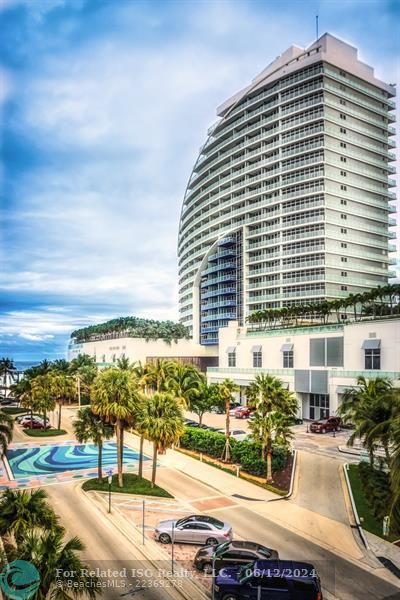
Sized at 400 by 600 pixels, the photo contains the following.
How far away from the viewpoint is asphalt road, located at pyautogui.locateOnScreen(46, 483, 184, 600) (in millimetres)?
19781

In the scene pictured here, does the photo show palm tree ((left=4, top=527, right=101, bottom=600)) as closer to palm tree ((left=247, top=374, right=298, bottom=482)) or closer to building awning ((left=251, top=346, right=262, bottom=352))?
palm tree ((left=247, top=374, right=298, bottom=482))

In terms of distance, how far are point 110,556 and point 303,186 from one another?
9117 centimetres

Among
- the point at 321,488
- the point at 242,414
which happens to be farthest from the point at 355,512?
the point at 242,414

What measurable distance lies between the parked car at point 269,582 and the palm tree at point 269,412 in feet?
54.9

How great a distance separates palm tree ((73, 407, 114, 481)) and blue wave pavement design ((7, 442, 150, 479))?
6838mm

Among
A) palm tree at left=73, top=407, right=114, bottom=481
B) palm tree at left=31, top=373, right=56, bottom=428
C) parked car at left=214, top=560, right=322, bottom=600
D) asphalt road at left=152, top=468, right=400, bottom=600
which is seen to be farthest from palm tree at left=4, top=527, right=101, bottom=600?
palm tree at left=31, top=373, right=56, bottom=428

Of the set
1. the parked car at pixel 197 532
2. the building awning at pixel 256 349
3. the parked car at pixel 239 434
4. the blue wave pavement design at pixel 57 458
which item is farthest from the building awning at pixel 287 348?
the parked car at pixel 197 532

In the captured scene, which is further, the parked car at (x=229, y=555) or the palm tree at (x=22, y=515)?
the parked car at (x=229, y=555)

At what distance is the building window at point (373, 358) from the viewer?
58.7 metres

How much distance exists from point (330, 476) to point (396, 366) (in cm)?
2309

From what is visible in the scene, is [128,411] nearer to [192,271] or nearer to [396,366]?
[396,366]

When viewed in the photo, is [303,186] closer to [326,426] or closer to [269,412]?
[326,426]

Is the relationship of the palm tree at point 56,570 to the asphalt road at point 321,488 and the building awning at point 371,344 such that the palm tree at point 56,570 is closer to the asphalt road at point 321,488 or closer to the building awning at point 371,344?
the asphalt road at point 321,488

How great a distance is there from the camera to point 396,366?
56.2 m
